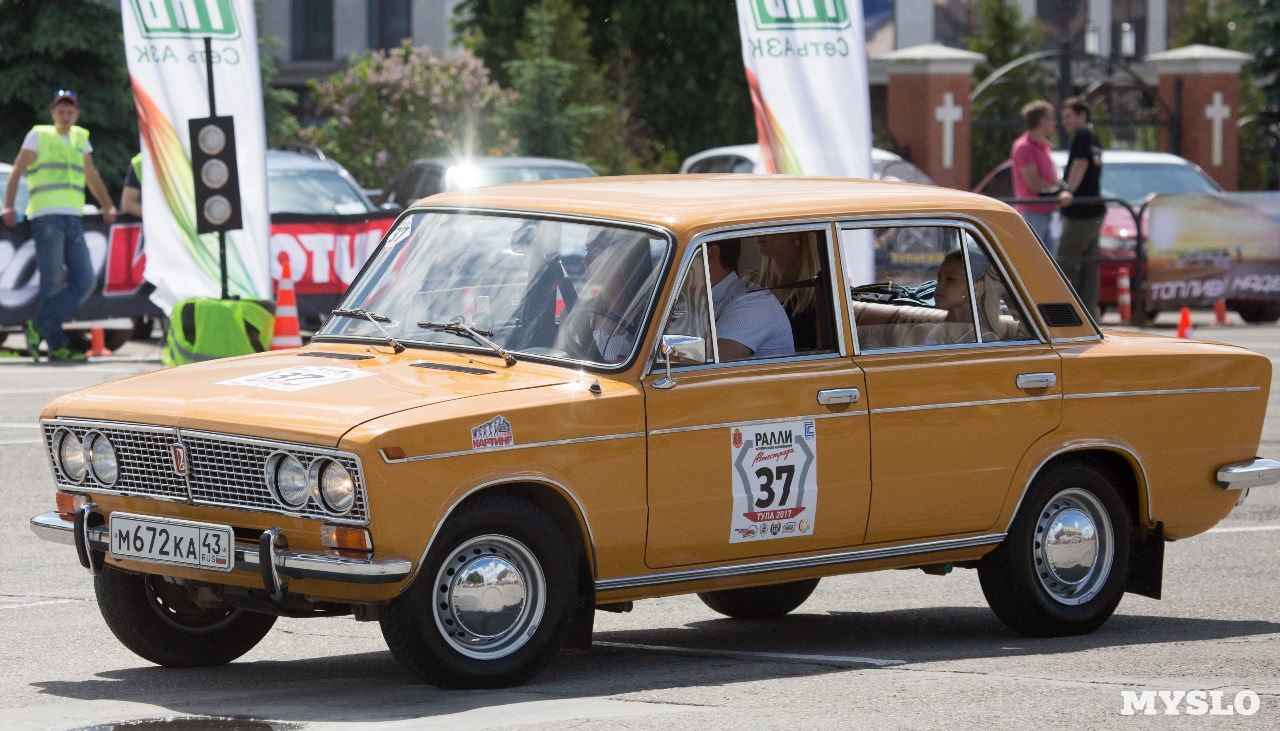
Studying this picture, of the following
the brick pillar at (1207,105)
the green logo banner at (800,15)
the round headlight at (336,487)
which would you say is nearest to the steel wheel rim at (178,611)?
the round headlight at (336,487)

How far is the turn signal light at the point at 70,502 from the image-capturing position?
7625mm

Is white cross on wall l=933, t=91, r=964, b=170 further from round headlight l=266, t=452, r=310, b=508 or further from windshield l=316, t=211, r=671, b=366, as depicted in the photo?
round headlight l=266, t=452, r=310, b=508

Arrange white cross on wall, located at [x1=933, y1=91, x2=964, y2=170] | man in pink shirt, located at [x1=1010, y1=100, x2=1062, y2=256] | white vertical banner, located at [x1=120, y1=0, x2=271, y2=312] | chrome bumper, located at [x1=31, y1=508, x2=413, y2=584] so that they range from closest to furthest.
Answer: chrome bumper, located at [x1=31, y1=508, x2=413, y2=584] < white vertical banner, located at [x1=120, y1=0, x2=271, y2=312] < man in pink shirt, located at [x1=1010, y1=100, x2=1062, y2=256] < white cross on wall, located at [x1=933, y1=91, x2=964, y2=170]

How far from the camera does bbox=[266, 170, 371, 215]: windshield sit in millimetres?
22141

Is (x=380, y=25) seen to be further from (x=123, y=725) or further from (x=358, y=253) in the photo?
(x=123, y=725)

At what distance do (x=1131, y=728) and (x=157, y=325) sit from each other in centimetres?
1952

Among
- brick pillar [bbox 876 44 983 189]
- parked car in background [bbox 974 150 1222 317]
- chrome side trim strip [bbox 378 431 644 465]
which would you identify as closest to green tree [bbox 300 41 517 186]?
brick pillar [bbox 876 44 983 189]

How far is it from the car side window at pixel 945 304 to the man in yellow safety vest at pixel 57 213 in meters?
11.6

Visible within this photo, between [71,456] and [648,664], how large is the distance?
2084 millimetres

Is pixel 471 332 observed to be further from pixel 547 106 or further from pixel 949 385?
pixel 547 106

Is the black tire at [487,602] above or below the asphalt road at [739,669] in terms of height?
above

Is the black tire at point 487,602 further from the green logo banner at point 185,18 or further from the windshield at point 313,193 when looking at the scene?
the windshield at point 313,193

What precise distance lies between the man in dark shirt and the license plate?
15.2m

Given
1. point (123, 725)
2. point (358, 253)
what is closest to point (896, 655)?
point (123, 725)
